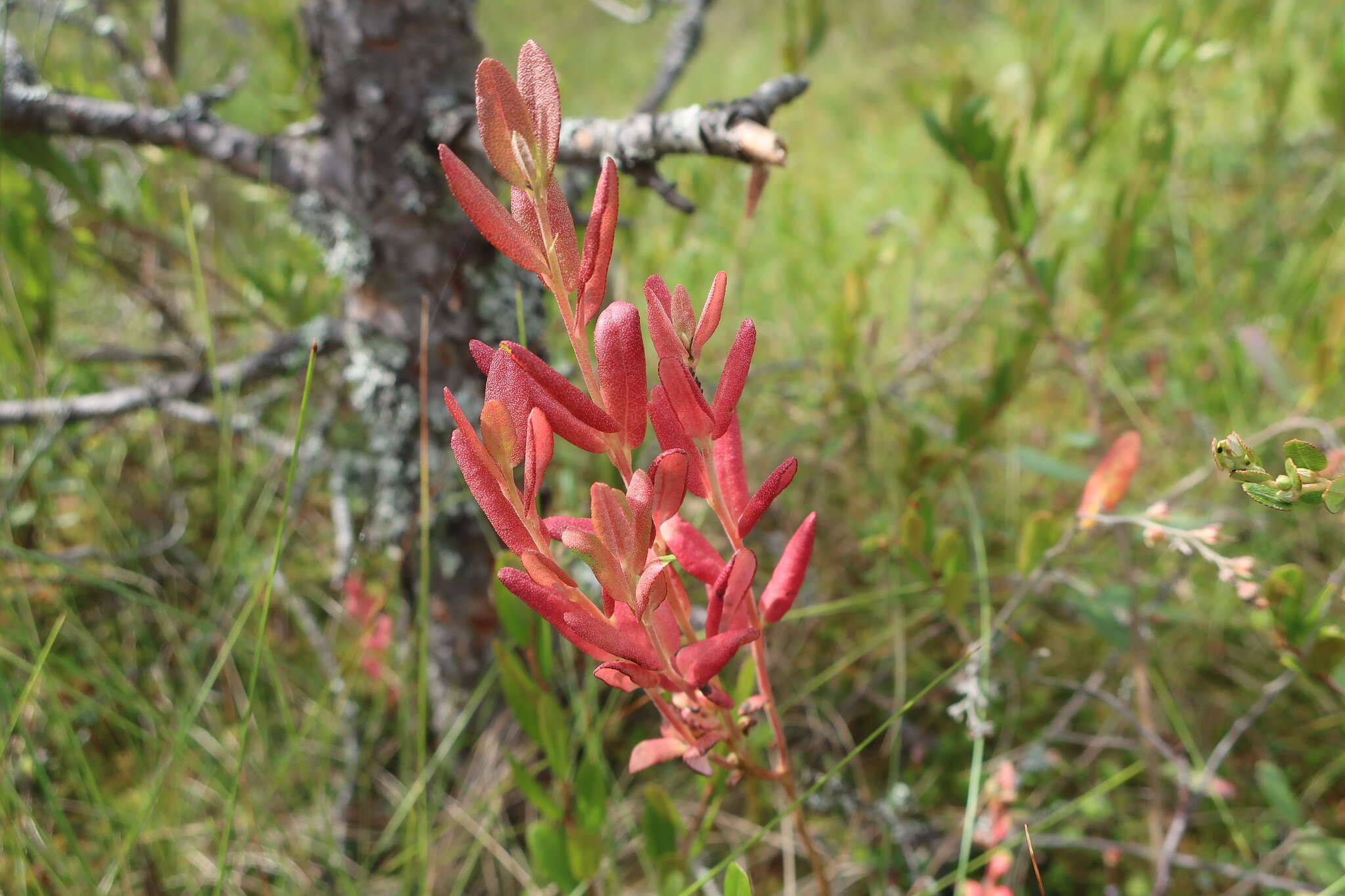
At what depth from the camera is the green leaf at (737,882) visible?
50 cm

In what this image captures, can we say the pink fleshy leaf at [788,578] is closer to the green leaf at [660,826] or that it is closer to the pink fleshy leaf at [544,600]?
the pink fleshy leaf at [544,600]

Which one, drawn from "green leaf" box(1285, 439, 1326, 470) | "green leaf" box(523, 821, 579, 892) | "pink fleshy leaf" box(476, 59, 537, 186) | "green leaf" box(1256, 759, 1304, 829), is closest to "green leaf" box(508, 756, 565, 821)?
"green leaf" box(523, 821, 579, 892)

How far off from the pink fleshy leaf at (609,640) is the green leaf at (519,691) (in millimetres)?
314

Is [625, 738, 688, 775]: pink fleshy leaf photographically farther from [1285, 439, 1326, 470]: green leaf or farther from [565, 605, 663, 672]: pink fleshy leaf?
[1285, 439, 1326, 470]: green leaf

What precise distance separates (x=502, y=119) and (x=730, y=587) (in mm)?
306

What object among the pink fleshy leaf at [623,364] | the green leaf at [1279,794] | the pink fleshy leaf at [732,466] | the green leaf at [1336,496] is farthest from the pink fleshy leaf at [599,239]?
the green leaf at [1279,794]

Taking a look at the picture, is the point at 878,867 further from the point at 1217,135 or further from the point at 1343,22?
the point at 1217,135

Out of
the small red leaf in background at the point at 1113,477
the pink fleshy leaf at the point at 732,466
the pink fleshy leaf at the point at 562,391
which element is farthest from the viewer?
the small red leaf in background at the point at 1113,477

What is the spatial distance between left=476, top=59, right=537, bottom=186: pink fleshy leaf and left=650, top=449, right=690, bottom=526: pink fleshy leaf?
0.17 m

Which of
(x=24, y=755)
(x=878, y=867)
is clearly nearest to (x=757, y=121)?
(x=878, y=867)

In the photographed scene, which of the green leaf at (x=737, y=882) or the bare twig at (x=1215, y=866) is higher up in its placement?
the green leaf at (x=737, y=882)

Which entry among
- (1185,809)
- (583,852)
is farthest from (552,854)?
(1185,809)

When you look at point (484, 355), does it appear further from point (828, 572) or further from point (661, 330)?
point (828, 572)

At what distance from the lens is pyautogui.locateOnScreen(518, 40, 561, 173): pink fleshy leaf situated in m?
0.45
